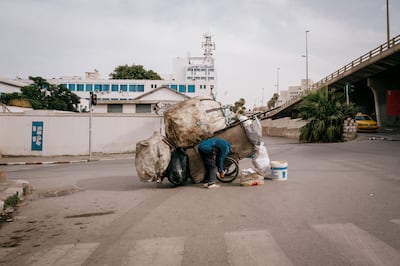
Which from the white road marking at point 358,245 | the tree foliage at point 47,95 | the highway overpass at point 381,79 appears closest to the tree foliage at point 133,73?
the tree foliage at point 47,95

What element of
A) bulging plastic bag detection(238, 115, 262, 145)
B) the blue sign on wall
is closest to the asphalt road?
bulging plastic bag detection(238, 115, 262, 145)

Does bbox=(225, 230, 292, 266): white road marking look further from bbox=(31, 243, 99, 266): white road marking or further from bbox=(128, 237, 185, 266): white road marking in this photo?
bbox=(31, 243, 99, 266): white road marking

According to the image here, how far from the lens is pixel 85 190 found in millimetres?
7688

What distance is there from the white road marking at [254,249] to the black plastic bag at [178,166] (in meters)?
3.30

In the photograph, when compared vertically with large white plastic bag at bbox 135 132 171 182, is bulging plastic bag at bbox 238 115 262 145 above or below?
A: above

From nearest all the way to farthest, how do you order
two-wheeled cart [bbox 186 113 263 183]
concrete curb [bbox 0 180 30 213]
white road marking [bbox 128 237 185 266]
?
white road marking [bbox 128 237 185 266] < concrete curb [bbox 0 180 30 213] < two-wheeled cart [bbox 186 113 263 183]

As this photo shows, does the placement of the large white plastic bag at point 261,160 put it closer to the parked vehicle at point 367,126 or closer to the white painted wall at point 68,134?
the white painted wall at point 68,134

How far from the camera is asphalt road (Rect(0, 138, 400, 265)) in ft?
10.8

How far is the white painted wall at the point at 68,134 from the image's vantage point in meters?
19.0

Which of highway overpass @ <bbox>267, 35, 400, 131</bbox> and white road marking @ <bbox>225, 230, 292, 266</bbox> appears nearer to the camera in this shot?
white road marking @ <bbox>225, 230, 292, 266</bbox>

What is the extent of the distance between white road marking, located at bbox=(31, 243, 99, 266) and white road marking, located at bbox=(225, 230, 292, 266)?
5.39 ft

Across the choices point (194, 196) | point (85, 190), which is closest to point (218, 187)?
point (194, 196)

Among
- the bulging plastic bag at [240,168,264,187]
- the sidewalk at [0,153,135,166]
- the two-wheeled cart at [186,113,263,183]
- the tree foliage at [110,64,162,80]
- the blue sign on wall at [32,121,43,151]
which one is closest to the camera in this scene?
the bulging plastic bag at [240,168,264,187]

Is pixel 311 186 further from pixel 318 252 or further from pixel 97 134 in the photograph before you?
pixel 97 134
